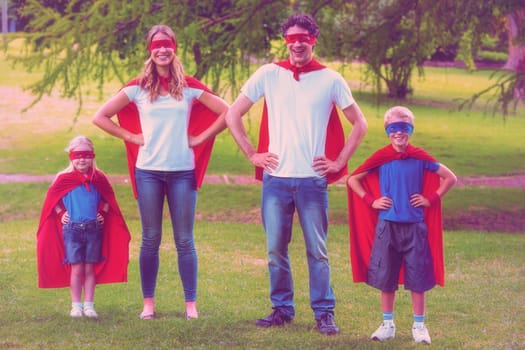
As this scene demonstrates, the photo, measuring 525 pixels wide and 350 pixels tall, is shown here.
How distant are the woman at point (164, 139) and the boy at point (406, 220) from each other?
1.14m

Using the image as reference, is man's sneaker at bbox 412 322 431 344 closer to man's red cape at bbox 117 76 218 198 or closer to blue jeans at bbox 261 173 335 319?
blue jeans at bbox 261 173 335 319

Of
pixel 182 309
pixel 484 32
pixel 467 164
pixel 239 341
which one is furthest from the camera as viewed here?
pixel 467 164

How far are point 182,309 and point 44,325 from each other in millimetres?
1034

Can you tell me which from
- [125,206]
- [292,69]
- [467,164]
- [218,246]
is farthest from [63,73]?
[467,164]

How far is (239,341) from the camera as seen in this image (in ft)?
19.6

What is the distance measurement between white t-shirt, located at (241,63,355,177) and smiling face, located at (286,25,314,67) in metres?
0.09

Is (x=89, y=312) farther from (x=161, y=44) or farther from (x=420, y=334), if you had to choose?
(x=420, y=334)

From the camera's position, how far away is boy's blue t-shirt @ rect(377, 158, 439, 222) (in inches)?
234

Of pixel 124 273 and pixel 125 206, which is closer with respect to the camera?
pixel 124 273

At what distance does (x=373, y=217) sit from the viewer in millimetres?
6227

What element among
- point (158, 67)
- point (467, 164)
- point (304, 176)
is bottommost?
point (467, 164)

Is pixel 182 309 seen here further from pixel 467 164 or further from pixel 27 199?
pixel 467 164

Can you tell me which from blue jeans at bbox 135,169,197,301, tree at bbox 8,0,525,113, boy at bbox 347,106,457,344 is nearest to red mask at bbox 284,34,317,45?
boy at bbox 347,106,457,344

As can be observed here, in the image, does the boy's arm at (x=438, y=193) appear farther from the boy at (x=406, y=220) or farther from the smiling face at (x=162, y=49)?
the smiling face at (x=162, y=49)
